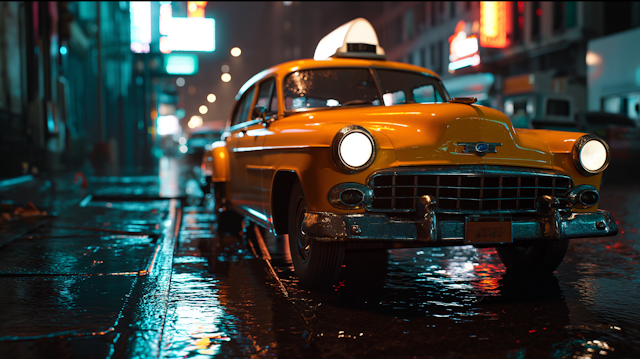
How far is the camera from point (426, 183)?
418 cm

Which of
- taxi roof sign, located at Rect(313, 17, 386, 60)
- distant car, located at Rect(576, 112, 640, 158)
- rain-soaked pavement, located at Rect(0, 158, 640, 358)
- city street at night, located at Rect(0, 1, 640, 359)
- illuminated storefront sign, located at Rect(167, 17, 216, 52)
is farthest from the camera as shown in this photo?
illuminated storefront sign, located at Rect(167, 17, 216, 52)

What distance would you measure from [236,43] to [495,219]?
10088 centimetres

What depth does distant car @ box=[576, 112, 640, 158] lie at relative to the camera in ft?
49.9

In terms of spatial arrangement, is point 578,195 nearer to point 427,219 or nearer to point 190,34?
point 427,219

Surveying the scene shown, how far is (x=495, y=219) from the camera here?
4.15m

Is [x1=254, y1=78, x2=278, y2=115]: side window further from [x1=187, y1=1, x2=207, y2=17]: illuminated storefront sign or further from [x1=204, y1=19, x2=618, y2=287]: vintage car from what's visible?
[x1=187, y1=1, x2=207, y2=17]: illuminated storefront sign

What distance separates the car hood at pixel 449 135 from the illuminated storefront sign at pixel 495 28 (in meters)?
32.2

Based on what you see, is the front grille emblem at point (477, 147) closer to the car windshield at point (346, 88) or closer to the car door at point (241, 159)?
the car windshield at point (346, 88)

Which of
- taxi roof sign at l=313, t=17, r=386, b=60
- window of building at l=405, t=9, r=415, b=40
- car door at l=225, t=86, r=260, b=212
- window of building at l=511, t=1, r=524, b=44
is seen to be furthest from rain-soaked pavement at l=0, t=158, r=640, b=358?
window of building at l=405, t=9, r=415, b=40

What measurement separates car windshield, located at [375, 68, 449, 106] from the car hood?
1.18 metres

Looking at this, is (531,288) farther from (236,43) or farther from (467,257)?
(236,43)

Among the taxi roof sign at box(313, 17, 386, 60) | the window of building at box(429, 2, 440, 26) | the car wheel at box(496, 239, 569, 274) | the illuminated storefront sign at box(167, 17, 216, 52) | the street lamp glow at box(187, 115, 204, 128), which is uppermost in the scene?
the window of building at box(429, 2, 440, 26)

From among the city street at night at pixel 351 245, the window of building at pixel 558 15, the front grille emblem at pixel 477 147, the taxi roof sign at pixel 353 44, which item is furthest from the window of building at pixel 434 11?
the front grille emblem at pixel 477 147

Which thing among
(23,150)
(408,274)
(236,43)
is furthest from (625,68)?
(236,43)
